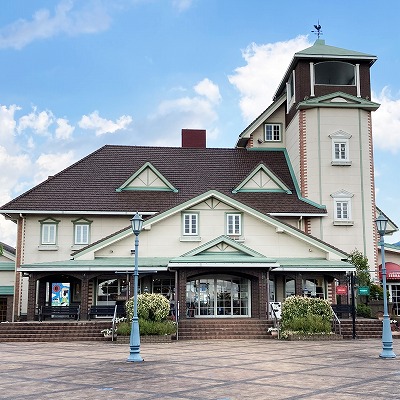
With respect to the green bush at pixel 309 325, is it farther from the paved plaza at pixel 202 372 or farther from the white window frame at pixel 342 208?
the white window frame at pixel 342 208

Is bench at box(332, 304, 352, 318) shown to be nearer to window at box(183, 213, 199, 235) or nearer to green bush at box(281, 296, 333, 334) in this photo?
green bush at box(281, 296, 333, 334)

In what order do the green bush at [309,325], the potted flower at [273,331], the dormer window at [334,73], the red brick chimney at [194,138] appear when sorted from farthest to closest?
the red brick chimney at [194,138]
the dormer window at [334,73]
the potted flower at [273,331]
the green bush at [309,325]

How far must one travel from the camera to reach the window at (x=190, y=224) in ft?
99.6

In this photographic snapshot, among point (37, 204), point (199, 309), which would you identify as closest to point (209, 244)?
point (199, 309)

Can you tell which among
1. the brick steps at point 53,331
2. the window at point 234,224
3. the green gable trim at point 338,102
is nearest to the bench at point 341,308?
the window at point 234,224

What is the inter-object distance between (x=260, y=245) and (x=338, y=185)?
21.3 ft

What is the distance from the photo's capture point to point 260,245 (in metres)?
30.3

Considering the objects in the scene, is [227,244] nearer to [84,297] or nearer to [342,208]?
[84,297]

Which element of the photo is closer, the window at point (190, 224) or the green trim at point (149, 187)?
the window at point (190, 224)

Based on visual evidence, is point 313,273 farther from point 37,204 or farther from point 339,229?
point 37,204

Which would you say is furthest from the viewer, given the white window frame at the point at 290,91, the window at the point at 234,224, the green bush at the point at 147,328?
the white window frame at the point at 290,91

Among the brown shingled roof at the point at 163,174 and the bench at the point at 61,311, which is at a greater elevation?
the brown shingled roof at the point at 163,174

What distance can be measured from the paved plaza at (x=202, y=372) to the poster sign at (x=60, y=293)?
29.7 feet

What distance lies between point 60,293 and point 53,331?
6.20 meters
